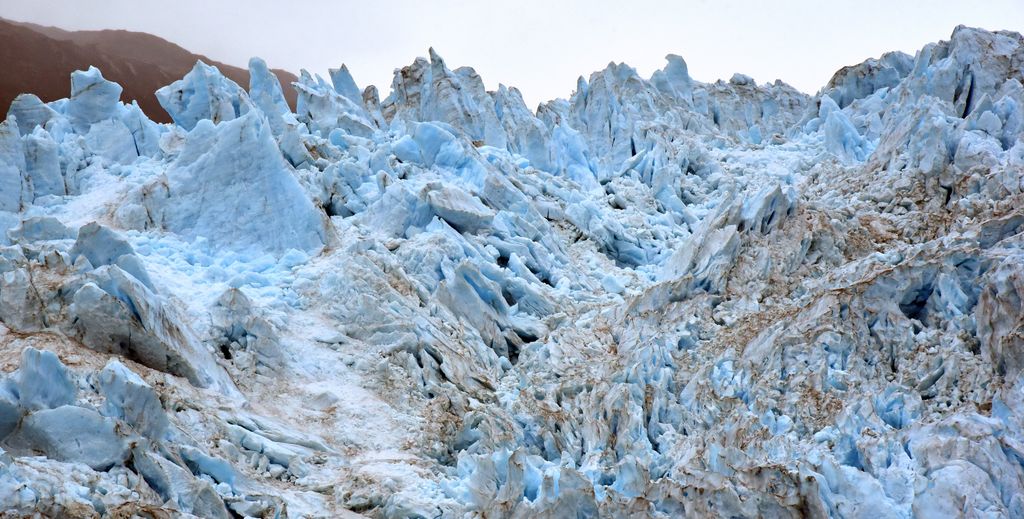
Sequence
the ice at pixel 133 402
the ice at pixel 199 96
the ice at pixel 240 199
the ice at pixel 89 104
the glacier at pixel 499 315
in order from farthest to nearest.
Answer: the ice at pixel 199 96, the ice at pixel 89 104, the ice at pixel 240 199, the ice at pixel 133 402, the glacier at pixel 499 315

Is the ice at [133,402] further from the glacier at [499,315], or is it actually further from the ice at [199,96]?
the ice at [199,96]

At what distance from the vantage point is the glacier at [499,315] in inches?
315

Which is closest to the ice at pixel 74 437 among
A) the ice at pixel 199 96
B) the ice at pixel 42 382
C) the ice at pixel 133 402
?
the ice at pixel 42 382

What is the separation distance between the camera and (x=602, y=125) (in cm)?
2431

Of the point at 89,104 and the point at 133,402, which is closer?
the point at 133,402

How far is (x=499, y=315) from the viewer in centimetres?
1414

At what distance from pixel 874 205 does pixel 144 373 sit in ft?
39.6

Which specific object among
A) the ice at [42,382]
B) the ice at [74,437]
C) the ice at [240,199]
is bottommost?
the ice at [74,437]

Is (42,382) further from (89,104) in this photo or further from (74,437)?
(89,104)

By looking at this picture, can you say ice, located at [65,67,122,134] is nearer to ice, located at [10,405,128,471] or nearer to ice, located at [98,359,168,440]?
ice, located at [98,359,168,440]

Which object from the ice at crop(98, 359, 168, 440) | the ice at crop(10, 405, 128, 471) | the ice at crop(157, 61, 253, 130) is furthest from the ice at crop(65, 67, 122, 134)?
the ice at crop(10, 405, 128, 471)

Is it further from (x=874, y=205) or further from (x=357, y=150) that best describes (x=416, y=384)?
(x=874, y=205)

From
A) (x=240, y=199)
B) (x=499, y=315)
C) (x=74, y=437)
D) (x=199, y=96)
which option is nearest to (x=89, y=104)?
(x=199, y=96)

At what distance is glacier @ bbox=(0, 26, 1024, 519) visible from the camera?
8.00m
